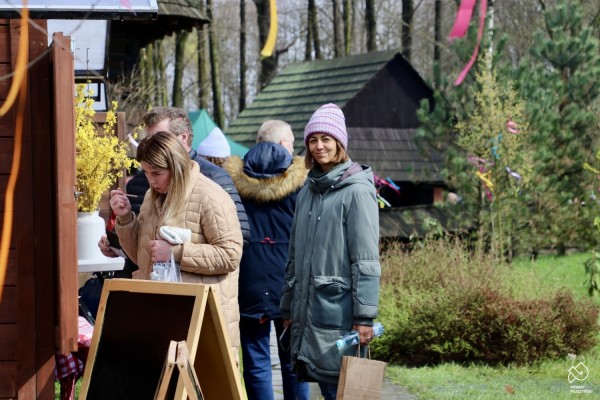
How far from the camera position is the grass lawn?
25.7 ft

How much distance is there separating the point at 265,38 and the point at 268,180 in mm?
23445

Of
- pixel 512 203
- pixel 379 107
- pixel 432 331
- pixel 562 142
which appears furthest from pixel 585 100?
pixel 432 331

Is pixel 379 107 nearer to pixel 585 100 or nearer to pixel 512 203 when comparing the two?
pixel 585 100

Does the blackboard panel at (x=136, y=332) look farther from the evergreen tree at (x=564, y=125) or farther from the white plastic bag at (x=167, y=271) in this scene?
the evergreen tree at (x=564, y=125)

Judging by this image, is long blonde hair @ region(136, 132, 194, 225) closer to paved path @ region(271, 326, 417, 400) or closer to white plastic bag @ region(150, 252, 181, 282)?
white plastic bag @ region(150, 252, 181, 282)

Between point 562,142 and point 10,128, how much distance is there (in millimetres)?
17046

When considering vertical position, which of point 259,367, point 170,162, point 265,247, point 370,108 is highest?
point 370,108

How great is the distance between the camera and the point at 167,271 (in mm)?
5227

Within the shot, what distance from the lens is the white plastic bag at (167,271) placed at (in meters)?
5.20

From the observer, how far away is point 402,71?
2698 centimetres

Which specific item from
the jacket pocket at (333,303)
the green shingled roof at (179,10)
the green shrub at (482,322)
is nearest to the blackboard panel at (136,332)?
the jacket pocket at (333,303)

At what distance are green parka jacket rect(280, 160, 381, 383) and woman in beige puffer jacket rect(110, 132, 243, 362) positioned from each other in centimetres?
33

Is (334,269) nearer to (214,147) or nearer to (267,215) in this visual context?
(267,215)

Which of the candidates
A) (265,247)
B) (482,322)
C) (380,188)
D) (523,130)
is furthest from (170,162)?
(523,130)
